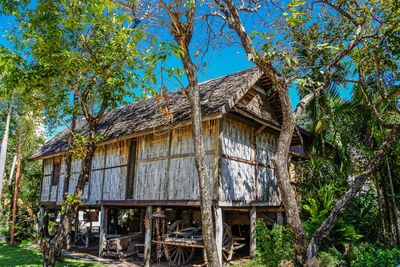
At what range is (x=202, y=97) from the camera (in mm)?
11039

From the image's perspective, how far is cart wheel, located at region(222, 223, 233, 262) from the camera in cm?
1035

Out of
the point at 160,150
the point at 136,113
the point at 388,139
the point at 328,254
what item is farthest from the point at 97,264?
the point at 388,139

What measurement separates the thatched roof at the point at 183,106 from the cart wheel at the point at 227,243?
3.71 m

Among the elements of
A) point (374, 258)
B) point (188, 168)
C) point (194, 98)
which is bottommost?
point (374, 258)

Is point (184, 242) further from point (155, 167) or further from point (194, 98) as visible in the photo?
point (194, 98)

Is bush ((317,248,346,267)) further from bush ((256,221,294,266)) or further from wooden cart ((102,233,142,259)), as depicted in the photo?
wooden cart ((102,233,142,259))

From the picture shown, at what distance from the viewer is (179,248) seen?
11.0 m

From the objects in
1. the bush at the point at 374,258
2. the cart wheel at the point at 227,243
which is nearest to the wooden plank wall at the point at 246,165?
the cart wheel at the point at 227,243

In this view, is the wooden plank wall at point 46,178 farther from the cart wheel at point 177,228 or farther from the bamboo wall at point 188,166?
the cart wheel at point 177,228

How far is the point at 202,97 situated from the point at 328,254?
5.72 m

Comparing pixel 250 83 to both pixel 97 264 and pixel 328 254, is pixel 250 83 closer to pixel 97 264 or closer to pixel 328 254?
pixel 328 254

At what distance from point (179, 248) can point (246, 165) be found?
3363 millimetres

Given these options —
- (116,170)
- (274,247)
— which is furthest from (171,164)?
(274,247)

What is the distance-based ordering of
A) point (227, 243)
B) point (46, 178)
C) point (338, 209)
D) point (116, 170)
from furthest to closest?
point (46, 178) → point (116, 170) → point (227, 243) → point (338, 209)
